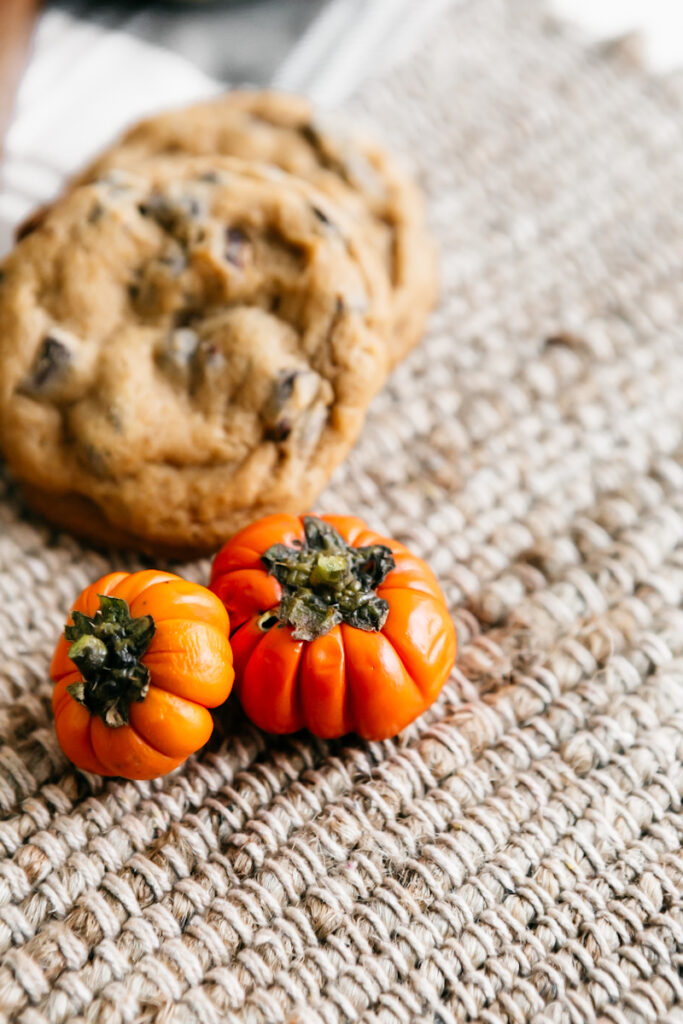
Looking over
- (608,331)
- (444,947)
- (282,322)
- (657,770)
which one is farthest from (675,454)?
(444,947)

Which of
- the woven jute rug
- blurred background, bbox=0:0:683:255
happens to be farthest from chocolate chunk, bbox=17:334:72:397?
blurred background, bbox=0:0:683:255

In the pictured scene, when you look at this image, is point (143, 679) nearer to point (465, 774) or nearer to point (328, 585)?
point (328, 585)

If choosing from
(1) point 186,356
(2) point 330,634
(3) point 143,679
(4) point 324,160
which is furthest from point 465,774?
(4) point 324,160

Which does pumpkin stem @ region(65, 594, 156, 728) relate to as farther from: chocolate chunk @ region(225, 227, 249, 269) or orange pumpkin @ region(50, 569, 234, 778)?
chocolate chunk @ region(225, 227, 249, 269)

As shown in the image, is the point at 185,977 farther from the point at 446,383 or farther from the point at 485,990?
the point at 446,383

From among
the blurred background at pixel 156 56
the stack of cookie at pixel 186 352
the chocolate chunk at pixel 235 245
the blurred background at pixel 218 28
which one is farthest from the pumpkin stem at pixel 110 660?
the blurred background at pixel 218 28

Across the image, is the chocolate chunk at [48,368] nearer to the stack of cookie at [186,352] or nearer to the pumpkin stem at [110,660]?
the stack of cookie at [186,352]
